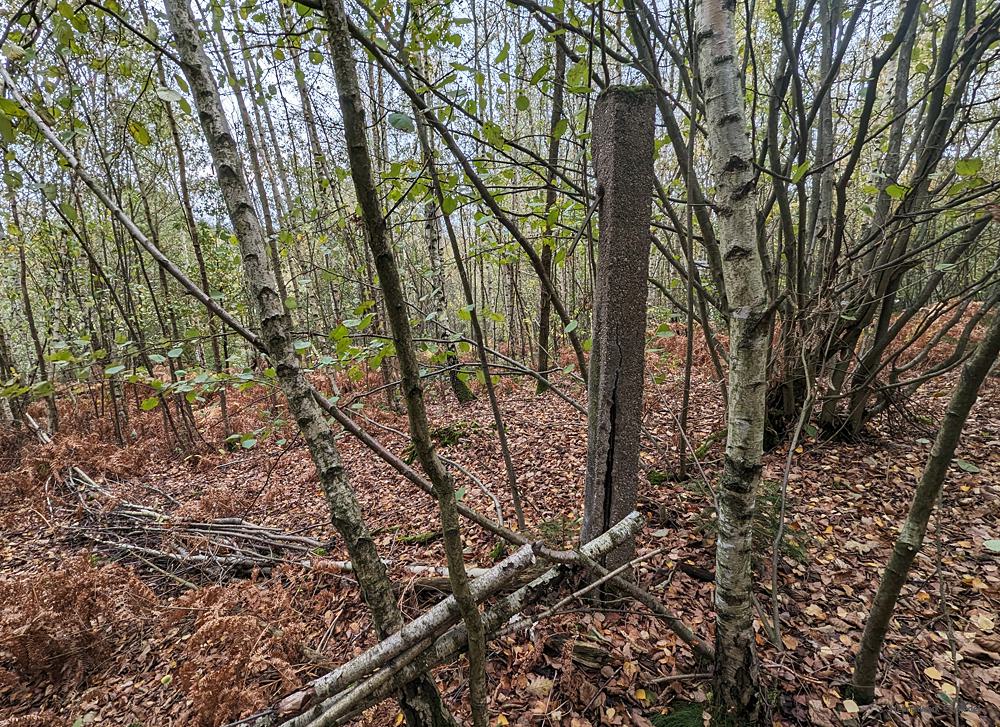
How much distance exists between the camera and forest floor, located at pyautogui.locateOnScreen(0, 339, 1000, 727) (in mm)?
2049

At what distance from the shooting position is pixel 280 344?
1631 millimetres

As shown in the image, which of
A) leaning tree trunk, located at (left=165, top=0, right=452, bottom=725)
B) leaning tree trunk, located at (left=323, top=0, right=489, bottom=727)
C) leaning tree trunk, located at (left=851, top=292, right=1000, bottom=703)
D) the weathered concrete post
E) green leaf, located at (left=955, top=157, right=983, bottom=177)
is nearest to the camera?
leaning tree trunk, located at (left=323, top=0, right=489, bottom=727)

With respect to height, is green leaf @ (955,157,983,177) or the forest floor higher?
green leaf @ (955,157,983,177)

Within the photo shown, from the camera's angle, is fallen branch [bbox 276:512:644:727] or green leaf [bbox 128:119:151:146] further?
green leaf [bbox 128:119:151:146]

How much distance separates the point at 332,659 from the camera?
2.59 m

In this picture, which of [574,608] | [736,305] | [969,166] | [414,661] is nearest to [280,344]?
[414,661]

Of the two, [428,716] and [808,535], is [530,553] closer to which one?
[428,716]

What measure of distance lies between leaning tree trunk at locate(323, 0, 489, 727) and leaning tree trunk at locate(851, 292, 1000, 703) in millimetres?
1532

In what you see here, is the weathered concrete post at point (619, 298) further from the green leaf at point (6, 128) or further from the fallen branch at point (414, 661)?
the green leaf at point (6, 128)

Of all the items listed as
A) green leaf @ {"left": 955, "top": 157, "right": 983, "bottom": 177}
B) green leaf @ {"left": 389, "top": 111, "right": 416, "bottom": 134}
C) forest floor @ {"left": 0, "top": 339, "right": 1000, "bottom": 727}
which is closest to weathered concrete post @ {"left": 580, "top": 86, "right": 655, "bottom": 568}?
forest floor @ {"left": 0, "top": 339, "right": 1000, "bottom": 727}

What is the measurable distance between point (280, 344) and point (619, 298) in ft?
5.02

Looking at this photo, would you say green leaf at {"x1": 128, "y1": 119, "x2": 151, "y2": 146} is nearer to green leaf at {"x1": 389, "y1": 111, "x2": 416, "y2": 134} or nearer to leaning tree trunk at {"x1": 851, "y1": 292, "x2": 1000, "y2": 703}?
green leaf at {"x1": 389, "y1": 111, "x2": 416, "y2": 134}

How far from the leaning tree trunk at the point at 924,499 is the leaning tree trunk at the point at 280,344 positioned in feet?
5.96

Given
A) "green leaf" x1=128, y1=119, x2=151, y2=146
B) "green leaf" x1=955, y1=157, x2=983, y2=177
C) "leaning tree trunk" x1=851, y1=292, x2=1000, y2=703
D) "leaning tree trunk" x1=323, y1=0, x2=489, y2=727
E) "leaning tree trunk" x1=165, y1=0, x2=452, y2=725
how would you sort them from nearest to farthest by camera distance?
"leaning tree trunk" x1=323, y1=0, x2=489, y2=727, "leaning tree trunk" x1=851, y1=292, x2=1000, y2=703, "leaning tree trunk" x1=165, y1=0, x2=452, y2=725, "green leaf" x1=128, y1=119, x2=151, y2=146, "green leaf" x1=955, y1=157, x2=983, y2=177
